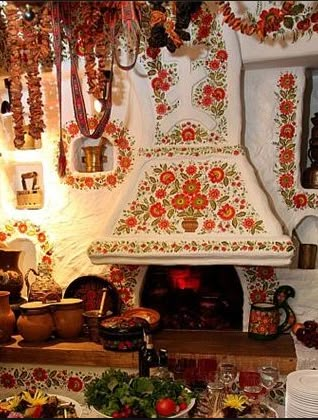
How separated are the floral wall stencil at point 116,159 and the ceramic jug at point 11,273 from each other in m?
0.59

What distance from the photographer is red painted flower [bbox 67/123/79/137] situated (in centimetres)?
315

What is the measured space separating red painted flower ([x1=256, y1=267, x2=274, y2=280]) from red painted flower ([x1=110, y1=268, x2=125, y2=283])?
0.86 m

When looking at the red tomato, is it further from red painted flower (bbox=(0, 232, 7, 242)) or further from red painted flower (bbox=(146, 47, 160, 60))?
red painted flower (bbox=(0, 232, 7, 242))

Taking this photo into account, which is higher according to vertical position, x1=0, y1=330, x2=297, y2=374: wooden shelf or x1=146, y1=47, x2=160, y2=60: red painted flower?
x1=146, y1=47, x2=160, y2=60: red painted flower

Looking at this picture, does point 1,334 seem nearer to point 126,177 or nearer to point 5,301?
point 5,301

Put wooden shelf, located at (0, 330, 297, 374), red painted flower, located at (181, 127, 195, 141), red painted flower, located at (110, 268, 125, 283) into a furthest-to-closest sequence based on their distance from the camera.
A: red painted flower, located at (110, 268, 125, 283) < red painted flower, located at (181, 127, 195, 141) < wooden shelf, located at (0, 330, 297, 374)

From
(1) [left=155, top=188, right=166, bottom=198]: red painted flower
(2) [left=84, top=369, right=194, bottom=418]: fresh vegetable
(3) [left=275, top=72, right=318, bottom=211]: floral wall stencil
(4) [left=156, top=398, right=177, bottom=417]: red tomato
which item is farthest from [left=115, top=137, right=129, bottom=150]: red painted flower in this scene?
(4) [left=156, top=398, right=177, bottom=417]: red tomato

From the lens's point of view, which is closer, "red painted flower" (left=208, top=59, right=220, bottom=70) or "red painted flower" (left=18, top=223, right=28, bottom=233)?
"red painted flower" (left=208, top=59, right=220, bottom=70)

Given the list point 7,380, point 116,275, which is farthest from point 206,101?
point 7,380

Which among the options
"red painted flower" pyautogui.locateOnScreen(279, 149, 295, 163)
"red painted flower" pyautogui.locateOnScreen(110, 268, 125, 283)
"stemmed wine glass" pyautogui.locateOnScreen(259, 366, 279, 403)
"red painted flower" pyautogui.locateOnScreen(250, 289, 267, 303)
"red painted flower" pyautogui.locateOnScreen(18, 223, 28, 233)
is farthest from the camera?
"red painted flower" pyautogui.locateOnScreen(18, 223, 28, 233)

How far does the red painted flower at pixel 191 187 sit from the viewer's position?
272 centimetres

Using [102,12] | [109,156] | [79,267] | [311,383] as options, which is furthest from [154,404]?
[109,156]

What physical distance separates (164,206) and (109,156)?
0.75 meters

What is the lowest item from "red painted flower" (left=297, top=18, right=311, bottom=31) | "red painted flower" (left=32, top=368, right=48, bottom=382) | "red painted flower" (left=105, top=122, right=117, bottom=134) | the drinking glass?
"red painted flower" (left=32, top=368, right=48, bottom=382)
